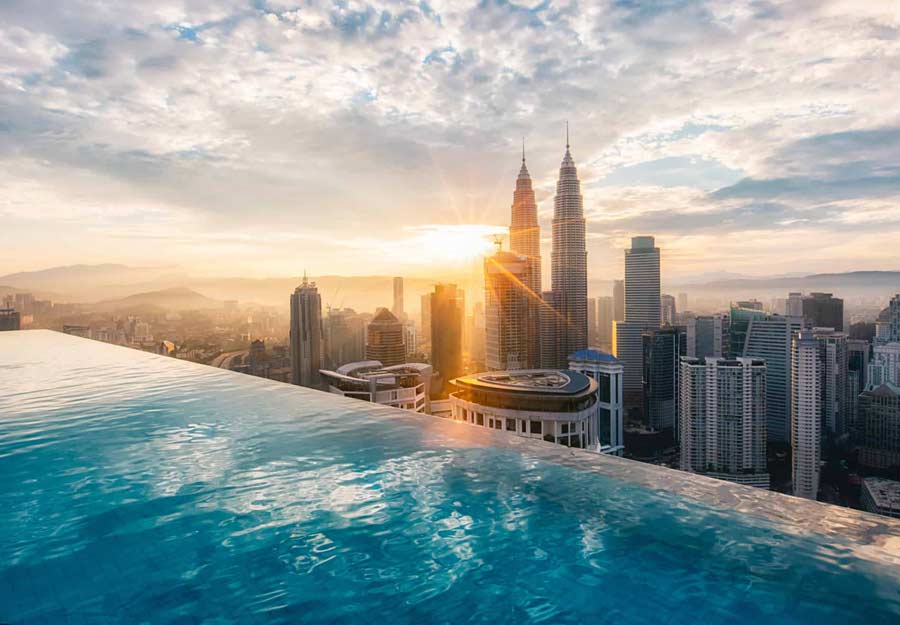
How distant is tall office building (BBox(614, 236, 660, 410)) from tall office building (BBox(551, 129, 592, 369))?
2.72m

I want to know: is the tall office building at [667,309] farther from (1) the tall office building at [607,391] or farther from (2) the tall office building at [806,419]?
(2) the tall office building at [806,419]

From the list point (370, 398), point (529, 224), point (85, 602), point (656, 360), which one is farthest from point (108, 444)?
point (529, 224)

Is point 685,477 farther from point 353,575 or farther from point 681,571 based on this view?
point 353,575

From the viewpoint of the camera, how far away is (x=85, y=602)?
66.0 inches

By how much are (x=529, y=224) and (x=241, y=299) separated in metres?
28.8

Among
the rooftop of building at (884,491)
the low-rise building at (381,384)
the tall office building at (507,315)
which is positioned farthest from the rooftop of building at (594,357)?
the rooftop of building at (884,491)

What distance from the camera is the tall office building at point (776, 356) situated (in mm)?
24062

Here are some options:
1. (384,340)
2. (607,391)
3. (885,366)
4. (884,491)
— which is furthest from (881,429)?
(384,340)

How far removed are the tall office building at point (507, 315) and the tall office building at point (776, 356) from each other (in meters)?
11.6

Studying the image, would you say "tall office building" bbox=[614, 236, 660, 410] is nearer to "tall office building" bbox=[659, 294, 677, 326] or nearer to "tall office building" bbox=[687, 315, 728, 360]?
"tall office building" bbox=[659, 294, 677, 326]

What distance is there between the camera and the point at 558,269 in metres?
41.4

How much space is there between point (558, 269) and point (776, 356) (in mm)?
17821

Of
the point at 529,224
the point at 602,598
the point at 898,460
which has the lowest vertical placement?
the point at 898,460

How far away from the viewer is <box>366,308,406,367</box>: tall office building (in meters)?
27.2
